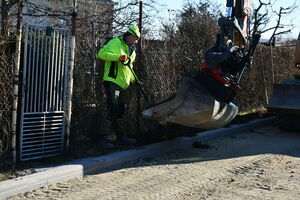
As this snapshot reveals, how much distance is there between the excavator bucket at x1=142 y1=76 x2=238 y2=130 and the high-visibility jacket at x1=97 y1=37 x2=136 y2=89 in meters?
0.67

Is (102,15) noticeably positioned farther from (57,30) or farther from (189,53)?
(57,30)

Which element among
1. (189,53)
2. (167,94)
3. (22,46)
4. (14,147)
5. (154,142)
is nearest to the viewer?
(14,147)

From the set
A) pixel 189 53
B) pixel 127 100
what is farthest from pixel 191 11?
pixel 127 100

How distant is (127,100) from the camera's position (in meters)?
7.13

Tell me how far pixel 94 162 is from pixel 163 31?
3700 millimetres

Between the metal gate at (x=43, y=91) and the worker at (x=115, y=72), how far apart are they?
728mm

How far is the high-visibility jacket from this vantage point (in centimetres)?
589

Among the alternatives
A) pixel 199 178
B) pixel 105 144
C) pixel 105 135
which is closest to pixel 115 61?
pixel 105 135

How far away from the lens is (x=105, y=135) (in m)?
6.25

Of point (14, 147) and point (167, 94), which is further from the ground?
point (167, 94)

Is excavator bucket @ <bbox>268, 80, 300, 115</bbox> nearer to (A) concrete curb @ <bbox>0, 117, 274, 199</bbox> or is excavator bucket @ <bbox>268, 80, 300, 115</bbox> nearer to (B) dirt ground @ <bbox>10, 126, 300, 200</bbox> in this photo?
(B) dirt ground @ <bbox>10, 126, 300, 200</bbox>

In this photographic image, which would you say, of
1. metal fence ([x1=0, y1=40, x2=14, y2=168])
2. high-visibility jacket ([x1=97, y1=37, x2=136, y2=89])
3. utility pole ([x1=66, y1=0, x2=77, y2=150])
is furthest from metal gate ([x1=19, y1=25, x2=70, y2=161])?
high-visibility jacket ([x1=97, y1=37, x2=136, y2=89])

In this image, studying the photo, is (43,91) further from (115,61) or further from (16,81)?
(115,61)

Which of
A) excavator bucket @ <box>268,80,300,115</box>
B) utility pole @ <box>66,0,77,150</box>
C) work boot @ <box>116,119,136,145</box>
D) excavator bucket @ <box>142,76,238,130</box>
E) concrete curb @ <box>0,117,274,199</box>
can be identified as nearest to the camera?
concrete curb @ <box>0,117,274,199</box>
